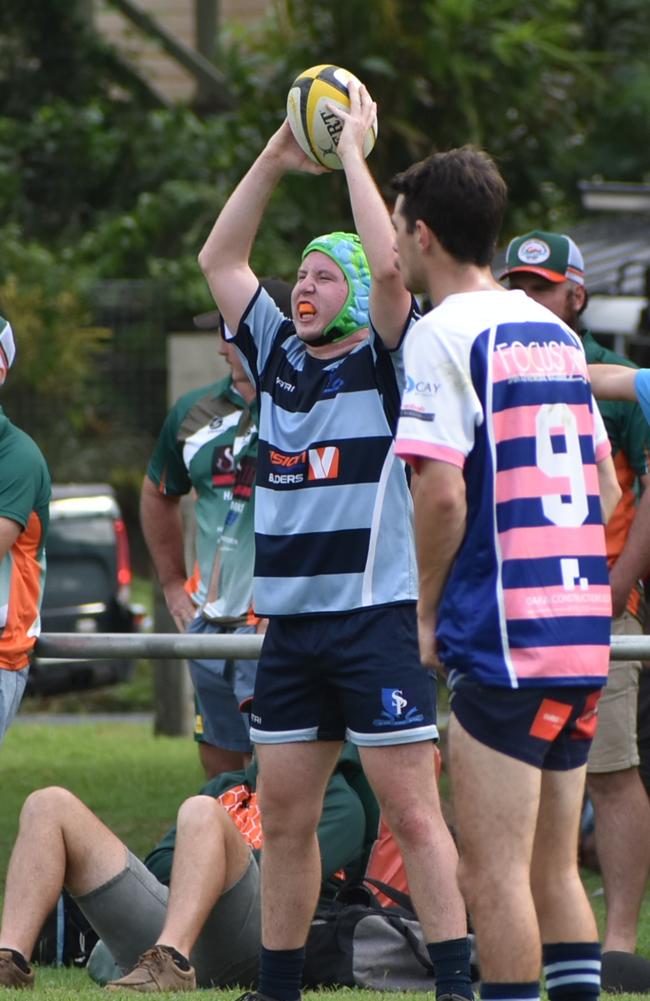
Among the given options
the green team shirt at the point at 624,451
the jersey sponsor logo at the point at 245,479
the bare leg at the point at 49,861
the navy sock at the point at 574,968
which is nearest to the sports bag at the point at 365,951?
the bare leg at the point at 49,861

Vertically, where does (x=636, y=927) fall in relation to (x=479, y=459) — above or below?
below

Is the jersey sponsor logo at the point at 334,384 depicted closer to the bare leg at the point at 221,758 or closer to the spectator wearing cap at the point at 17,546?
the spectator wearing cap at the point at 17,546

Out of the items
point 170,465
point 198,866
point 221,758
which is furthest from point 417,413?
point 170,465

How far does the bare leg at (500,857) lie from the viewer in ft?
11.7

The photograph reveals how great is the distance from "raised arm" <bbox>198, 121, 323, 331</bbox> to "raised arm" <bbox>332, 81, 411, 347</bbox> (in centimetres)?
34

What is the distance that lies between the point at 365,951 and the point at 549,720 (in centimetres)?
196

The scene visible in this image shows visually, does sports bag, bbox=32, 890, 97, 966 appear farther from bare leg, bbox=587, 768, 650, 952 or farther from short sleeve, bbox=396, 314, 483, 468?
short sleeve, bbox=396, 314, 483, 468

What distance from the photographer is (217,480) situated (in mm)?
6875

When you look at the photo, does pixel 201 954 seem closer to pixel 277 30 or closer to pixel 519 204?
pixel 277 30

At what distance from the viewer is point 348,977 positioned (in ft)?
17.4

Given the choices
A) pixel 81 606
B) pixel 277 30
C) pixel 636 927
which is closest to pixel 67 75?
pixel 277 30

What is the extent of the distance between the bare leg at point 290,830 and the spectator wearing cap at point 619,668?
5.30ft

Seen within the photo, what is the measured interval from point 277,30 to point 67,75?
8642 millimetres

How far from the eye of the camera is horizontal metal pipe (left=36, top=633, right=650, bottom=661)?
573cm
